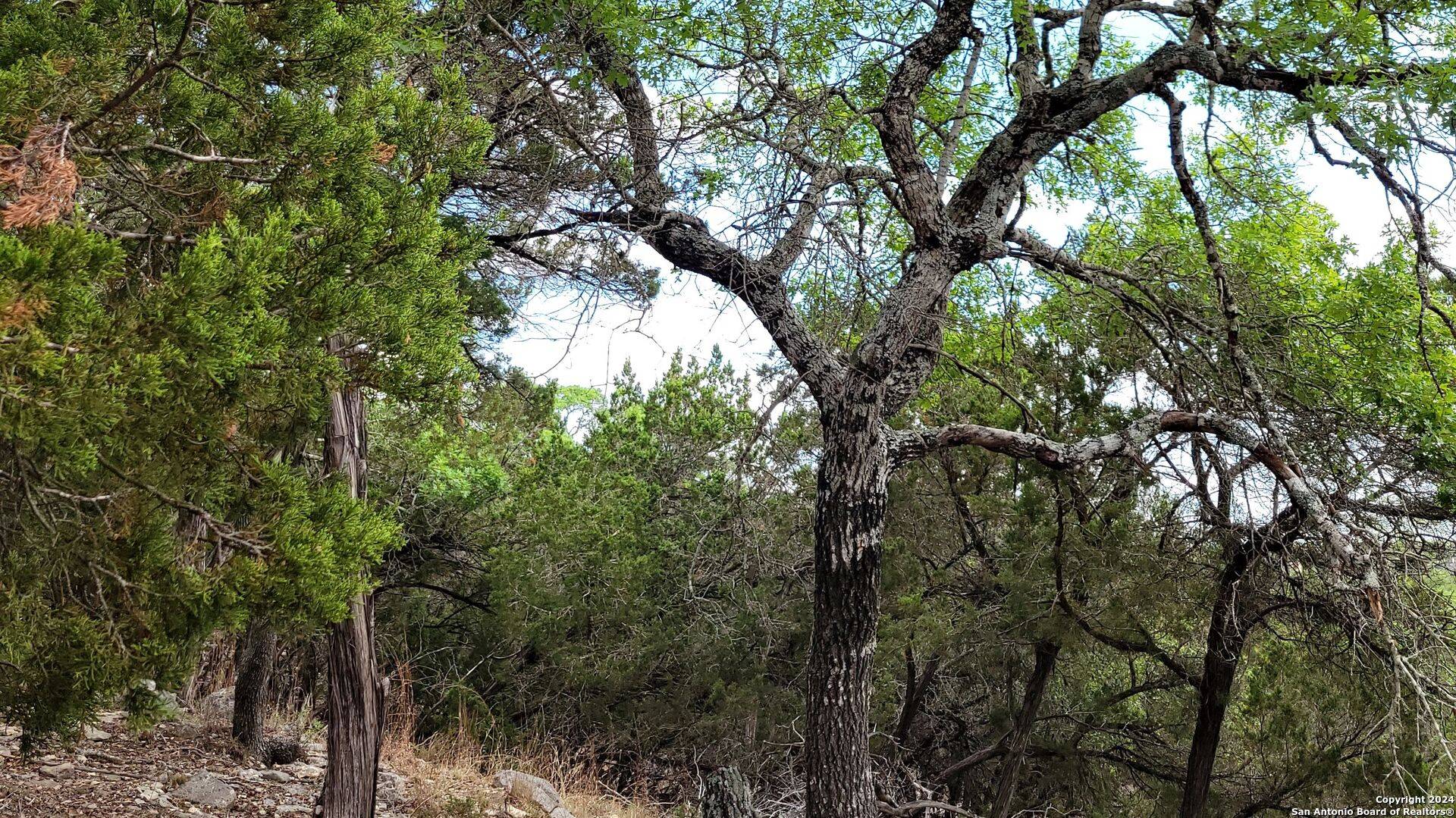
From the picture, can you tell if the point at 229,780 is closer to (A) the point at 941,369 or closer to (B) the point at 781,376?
(B) the point at 781,376

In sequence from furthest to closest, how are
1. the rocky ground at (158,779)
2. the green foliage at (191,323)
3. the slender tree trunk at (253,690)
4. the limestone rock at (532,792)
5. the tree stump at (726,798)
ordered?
the slender tree trunk at (253,690), the limestone rock at (532,792), the rocky ground at (158,779), the tree stump at (726,798), the green foliage at (191,323)

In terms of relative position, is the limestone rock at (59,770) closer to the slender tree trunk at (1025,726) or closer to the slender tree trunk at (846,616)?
the slender tree trunk at (846,616)

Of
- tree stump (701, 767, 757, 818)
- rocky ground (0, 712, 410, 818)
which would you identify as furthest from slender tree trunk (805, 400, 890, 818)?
rocky ground (0, 712, 410, 818)

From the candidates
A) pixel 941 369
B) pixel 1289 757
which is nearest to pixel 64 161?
pixel 941 369

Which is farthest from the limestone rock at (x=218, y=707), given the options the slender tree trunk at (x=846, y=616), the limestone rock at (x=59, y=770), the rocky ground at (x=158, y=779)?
the slender tree trunk at (x=846, y=616)

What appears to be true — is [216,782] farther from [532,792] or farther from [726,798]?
[726,798]

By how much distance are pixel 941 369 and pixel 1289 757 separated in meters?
4.67

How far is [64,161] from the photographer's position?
2.81 m

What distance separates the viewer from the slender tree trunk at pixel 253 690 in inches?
297

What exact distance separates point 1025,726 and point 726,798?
4.82 m

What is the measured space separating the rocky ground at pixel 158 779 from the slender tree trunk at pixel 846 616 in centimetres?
330

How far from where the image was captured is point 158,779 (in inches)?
258

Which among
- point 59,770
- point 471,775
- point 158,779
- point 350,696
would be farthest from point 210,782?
point 471,775

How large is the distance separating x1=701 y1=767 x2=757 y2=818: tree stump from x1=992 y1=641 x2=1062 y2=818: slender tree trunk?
14.6 feet
